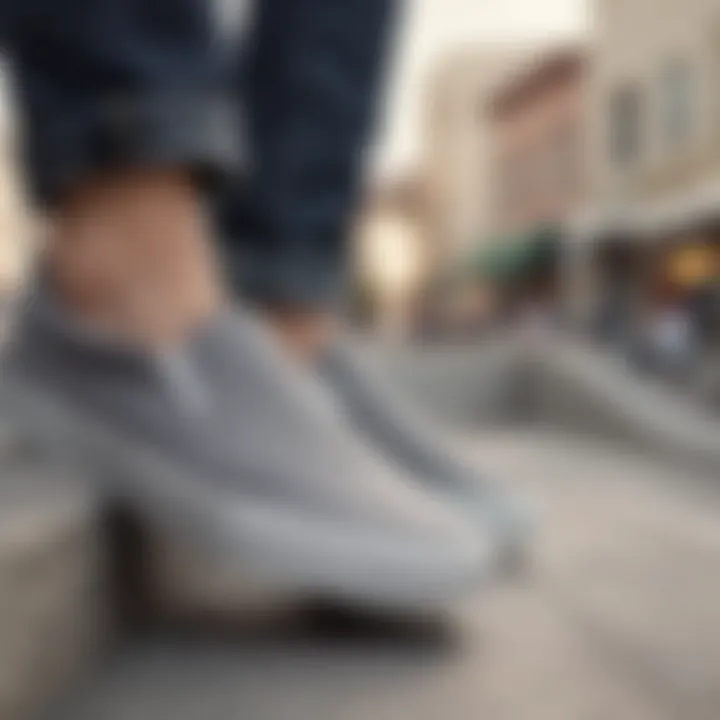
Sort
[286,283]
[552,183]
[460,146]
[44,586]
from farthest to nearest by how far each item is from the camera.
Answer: [460,146] < [552,183] < [286,283] < [44,586]

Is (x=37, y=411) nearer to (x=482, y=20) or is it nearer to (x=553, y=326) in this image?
(x=482, y=20)

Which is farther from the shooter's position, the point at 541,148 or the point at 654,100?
the point at 541,148

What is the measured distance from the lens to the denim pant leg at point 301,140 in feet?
1.14

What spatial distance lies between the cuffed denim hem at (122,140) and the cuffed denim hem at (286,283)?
11 centimetres

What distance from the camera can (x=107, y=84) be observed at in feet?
0.82

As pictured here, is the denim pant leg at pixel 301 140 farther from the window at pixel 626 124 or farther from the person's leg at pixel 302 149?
the window at pixel 626 124

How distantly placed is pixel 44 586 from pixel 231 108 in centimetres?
14

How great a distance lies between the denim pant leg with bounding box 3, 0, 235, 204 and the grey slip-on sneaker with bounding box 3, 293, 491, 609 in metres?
0.05

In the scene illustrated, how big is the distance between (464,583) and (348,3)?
20cm

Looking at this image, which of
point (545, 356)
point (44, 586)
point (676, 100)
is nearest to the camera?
point (44, 586)

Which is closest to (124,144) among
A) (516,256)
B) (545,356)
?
(516,256)

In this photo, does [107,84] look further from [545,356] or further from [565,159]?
[545,356]

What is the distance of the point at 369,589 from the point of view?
0.85ft

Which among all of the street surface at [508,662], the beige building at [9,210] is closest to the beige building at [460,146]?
the beige building at [9,210]
